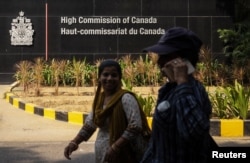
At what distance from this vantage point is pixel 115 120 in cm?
299

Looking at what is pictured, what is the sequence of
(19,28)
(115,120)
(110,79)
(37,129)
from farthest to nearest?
1. (19,28)
2. (37,129)
3. (110,79)
4. (115,120)

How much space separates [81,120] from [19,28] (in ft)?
29.2

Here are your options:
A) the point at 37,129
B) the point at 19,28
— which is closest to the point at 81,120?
the point at 37,129

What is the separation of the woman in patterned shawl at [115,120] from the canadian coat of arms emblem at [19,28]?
14.3m

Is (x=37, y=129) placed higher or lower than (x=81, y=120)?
lower

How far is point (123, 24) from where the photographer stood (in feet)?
56.5

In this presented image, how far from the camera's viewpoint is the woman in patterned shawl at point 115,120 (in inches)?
116

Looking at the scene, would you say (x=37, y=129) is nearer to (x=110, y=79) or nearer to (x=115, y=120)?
(x=110, y=79)

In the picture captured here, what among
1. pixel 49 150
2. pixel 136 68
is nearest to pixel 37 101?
pixel 136 68

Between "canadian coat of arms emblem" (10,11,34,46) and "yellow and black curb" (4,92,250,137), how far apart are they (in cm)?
438

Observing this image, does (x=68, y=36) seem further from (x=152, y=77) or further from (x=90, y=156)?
(x=90, y=156)

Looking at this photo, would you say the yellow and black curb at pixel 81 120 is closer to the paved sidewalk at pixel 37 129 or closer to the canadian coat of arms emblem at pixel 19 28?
the paved sidewalk at pixel 37 129

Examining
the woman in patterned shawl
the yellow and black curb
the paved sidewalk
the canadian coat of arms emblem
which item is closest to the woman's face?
the woman in patterned shawl

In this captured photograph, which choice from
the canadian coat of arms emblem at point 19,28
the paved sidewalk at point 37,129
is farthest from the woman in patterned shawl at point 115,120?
the canadian coat of arms emblem at point 19,28
